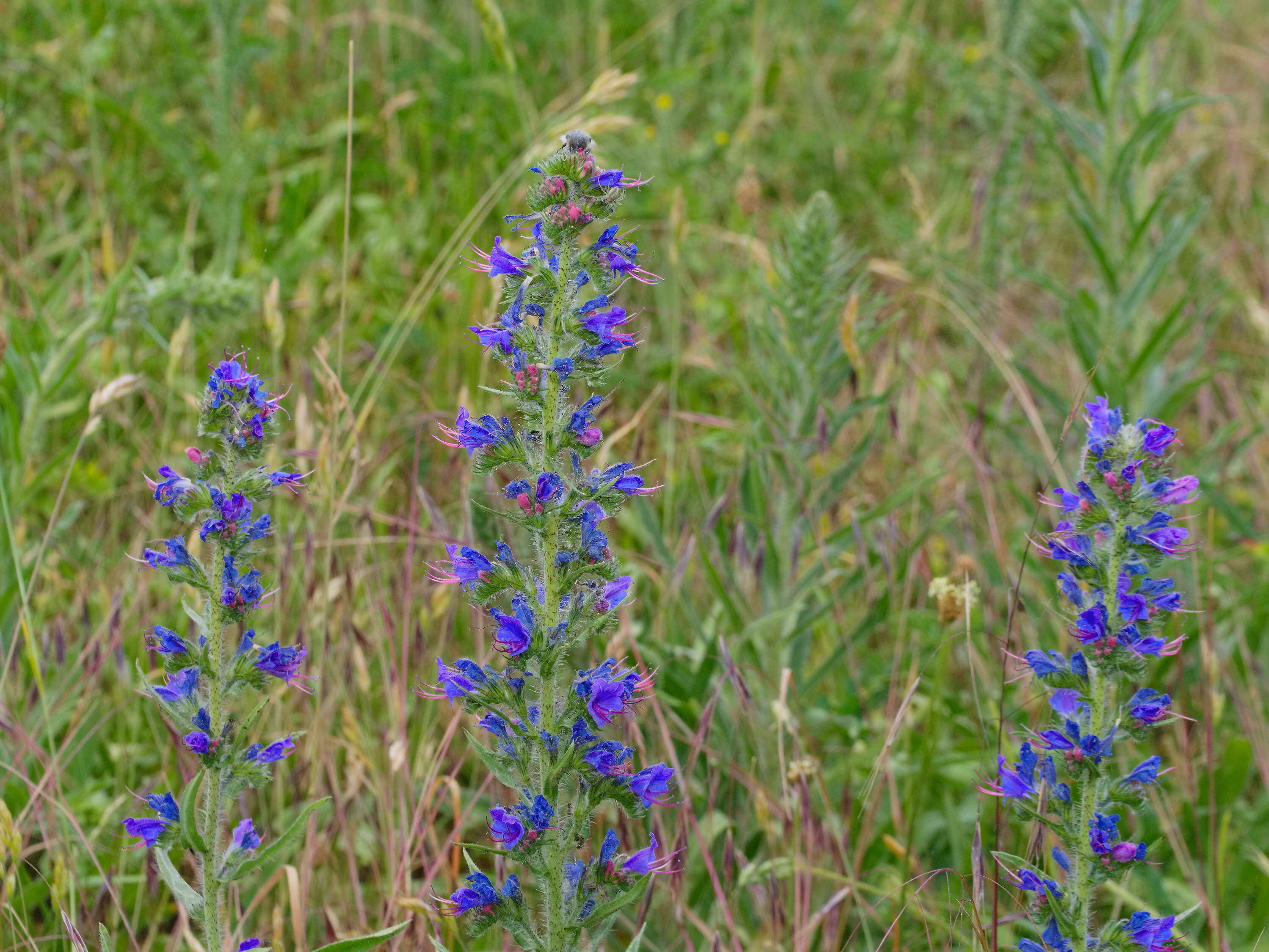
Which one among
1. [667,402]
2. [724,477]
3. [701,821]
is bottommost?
[701,821]

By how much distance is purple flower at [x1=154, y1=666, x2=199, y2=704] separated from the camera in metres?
2.30

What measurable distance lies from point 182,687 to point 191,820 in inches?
10.4

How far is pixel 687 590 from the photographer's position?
413cm

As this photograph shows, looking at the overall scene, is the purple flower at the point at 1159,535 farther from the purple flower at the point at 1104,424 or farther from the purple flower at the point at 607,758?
the purple flower at the point at 607,758

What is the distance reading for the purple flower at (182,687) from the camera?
2305 millimetres

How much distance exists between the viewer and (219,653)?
2.30 m

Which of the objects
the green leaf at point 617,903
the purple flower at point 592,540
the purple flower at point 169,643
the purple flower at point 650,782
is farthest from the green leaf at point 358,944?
the purple flower at point 592,540

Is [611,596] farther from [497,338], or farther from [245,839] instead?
[245,839]

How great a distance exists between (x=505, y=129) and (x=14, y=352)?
3014 millimetres

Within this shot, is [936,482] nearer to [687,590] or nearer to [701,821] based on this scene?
[687,590]

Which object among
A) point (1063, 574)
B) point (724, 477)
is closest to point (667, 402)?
point (724, 477)

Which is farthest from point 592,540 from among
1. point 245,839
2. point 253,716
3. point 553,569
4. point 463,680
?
point 245,839

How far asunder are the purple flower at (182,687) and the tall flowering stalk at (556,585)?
1.71 ft

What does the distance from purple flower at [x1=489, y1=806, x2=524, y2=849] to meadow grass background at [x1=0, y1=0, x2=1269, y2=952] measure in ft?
1.86
